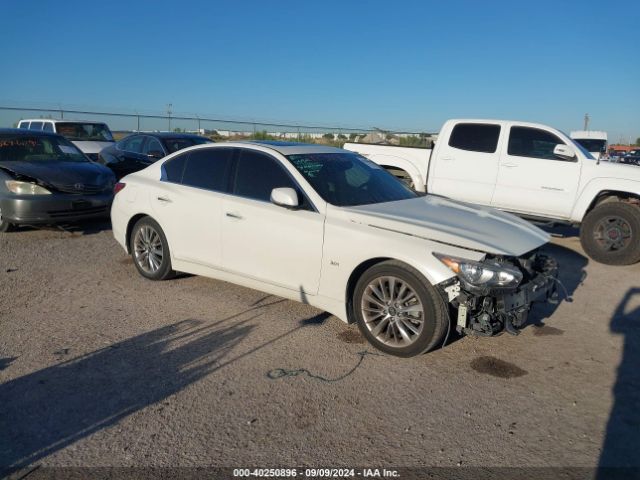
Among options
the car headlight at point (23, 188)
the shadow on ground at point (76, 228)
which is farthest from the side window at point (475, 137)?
the car headlight at point (23, 188)

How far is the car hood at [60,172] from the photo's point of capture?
8.05 meters

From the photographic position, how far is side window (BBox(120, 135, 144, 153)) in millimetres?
12695

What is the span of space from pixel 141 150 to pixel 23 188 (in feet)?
16.1

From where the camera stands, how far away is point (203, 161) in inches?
223

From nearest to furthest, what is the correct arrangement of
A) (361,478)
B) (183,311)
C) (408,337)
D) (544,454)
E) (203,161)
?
(361,478), (544,454), (408,337), (183,311), (203,161)

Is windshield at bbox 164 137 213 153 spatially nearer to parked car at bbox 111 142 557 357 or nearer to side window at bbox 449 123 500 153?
side window at bbox 449 123 500 153

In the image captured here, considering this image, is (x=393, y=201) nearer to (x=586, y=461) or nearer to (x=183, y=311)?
(x=183, y=311)

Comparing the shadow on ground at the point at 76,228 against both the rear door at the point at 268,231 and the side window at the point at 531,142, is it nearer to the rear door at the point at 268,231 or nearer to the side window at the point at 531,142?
the rear door at the point at 268,231

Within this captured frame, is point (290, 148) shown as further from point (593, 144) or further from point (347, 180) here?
point (593, 144)

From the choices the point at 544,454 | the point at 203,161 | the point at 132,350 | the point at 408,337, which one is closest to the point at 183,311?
the point at 132,350

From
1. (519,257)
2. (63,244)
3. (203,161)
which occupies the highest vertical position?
(203,161)

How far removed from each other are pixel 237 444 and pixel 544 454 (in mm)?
1779

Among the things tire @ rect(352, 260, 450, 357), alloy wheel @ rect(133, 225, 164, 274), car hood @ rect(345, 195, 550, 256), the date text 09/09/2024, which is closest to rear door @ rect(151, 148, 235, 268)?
alloy wheel @ rect(133, 225, 164, 274)

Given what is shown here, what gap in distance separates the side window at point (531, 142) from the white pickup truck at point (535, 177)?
15mm
